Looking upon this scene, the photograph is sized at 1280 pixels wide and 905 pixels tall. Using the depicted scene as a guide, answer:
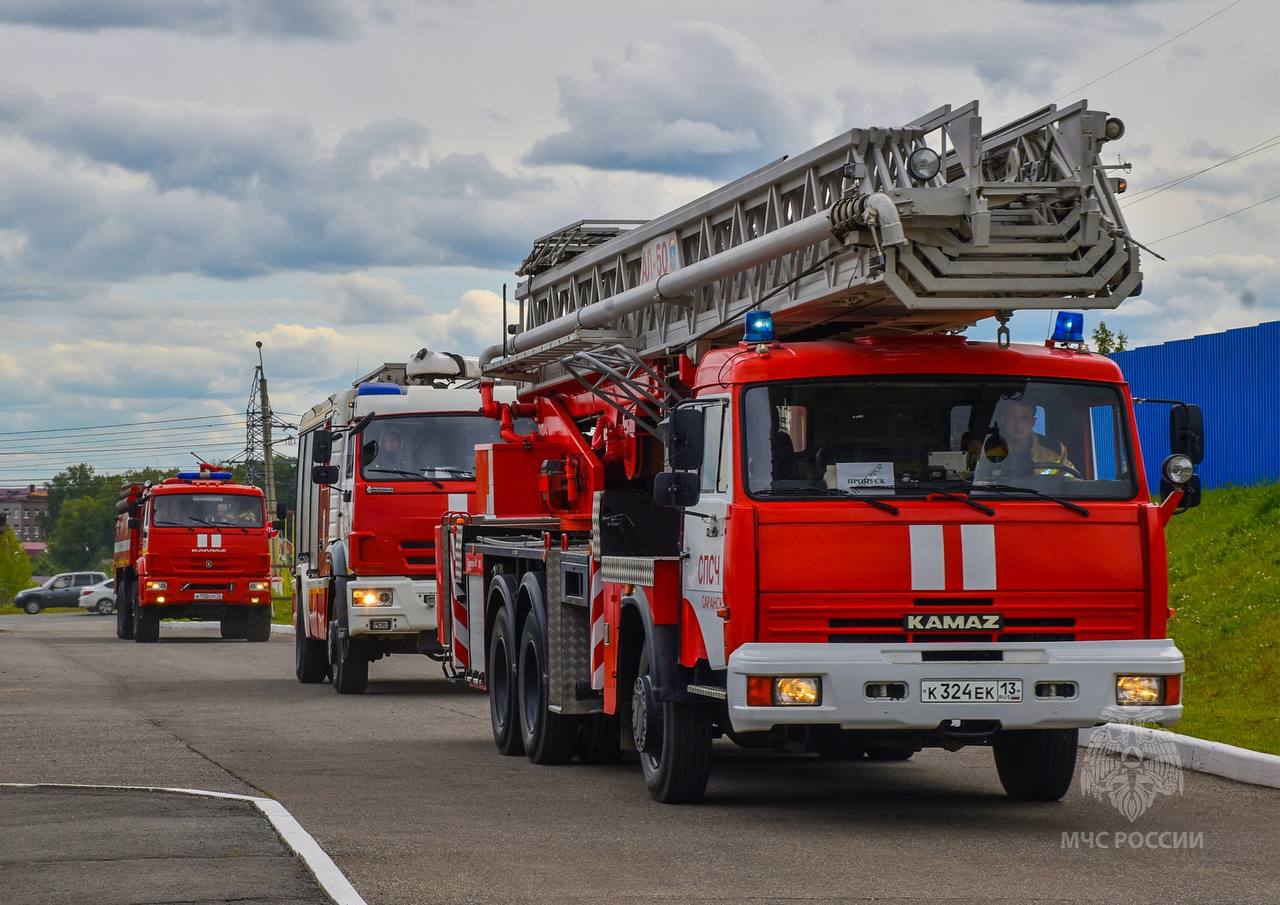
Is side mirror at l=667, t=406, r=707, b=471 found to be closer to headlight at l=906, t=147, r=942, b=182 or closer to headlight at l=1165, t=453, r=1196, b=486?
headlight at l=906, t=147, r=942, b=182

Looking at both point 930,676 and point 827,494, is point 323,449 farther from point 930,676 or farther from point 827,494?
point 930,676

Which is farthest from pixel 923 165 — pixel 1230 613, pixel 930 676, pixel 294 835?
pixel 1230 613

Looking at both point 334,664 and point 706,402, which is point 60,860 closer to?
point 706,402

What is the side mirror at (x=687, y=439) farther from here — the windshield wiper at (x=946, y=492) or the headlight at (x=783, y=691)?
the headlight at (x=783, y=691)

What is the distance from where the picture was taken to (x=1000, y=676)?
9930 millimetres

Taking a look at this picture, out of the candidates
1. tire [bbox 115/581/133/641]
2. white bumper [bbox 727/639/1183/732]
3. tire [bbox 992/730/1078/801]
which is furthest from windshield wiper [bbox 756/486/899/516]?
tire [bbox 115/581/133/641]

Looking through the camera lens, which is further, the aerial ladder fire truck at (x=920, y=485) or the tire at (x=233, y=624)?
the tire at (x=233, y=624)

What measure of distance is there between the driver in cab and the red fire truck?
29.1m

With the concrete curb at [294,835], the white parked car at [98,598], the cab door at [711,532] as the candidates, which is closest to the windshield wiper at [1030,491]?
the cab door at [711,532]

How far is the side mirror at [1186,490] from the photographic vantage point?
10.5 metres

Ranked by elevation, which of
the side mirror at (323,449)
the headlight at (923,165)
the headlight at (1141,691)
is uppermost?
the headlight at (923,165)

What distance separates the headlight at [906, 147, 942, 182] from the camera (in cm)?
991

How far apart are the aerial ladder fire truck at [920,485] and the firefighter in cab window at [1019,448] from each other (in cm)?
1

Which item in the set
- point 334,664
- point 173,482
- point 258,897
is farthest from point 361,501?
point 173,482
